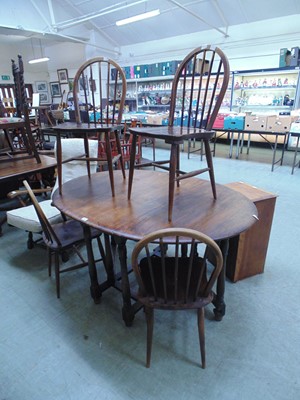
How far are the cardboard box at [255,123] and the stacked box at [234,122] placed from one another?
10 centimetres

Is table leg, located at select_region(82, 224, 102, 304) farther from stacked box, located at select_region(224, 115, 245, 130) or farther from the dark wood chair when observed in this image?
stacked box, located at select_region(224, 115, 245, 130)

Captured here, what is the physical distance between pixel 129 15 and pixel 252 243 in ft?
27.6

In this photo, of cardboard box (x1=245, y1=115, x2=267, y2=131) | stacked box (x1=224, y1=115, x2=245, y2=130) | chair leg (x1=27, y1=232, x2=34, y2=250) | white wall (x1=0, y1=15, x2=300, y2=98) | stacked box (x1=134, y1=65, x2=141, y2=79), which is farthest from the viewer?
stacked box (x1=134, y1=65, x2=141, y2=79)

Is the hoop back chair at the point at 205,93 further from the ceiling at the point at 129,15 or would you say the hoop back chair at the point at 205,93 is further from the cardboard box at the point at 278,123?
the ceiling at the point at 129,15

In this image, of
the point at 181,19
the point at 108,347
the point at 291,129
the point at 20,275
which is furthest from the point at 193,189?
the point at 181,19

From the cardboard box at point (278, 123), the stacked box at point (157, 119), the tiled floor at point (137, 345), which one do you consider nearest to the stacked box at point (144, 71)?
the stacked box at point (157, 119)

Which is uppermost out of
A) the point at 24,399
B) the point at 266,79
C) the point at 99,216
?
the point at 266,79

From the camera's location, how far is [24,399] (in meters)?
1.22

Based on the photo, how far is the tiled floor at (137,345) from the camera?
1.25 metres

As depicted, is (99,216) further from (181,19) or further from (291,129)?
(181,19)

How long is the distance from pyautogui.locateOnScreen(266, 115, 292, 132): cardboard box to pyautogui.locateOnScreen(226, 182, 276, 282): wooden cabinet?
3.34 m

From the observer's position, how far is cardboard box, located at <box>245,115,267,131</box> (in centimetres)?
486

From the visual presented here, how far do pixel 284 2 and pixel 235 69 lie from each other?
1.70m

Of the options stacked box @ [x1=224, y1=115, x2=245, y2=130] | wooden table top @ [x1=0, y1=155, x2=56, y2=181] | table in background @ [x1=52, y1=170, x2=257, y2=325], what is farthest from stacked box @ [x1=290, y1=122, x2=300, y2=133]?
wooden table top @ [x1=0, y1=155, x2=56, y2=181]
